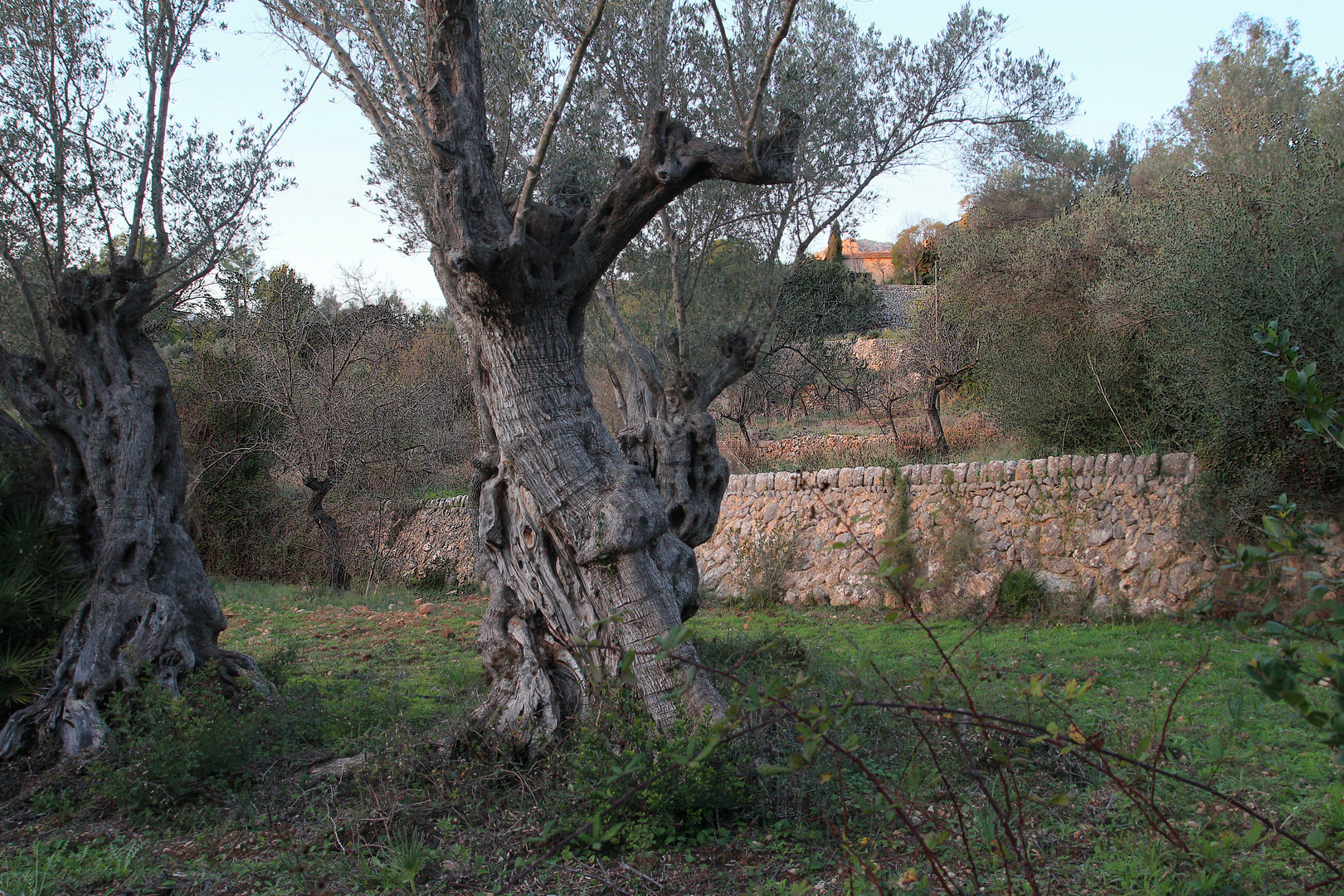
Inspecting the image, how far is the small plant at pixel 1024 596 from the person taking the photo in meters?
10.2

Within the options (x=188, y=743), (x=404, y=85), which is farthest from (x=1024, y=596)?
(x=188, y=743)

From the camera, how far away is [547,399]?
191 inches

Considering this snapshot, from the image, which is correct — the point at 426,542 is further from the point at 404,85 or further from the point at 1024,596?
the point at 404,85

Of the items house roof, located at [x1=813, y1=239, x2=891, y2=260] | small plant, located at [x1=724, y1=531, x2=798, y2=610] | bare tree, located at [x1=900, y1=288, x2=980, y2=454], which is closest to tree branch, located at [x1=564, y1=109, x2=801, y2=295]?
small plant, located at [x1=724, y1=531, x2=798, y2=610]

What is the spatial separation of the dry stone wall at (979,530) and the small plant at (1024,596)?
0.23 metres

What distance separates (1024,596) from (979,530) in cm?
122

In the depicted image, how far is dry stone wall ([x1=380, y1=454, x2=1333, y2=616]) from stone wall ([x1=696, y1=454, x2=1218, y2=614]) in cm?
1

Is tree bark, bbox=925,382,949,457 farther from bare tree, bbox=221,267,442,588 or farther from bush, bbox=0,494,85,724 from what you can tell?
bush, bbox=0,494,85,724

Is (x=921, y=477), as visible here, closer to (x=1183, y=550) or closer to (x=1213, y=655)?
(x=1183, y=550)

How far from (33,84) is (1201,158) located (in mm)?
12819

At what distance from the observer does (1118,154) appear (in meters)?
20.2

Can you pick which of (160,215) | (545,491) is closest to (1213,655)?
(545,491)

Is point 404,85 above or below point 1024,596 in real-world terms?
above

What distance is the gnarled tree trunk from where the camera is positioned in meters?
4.53
